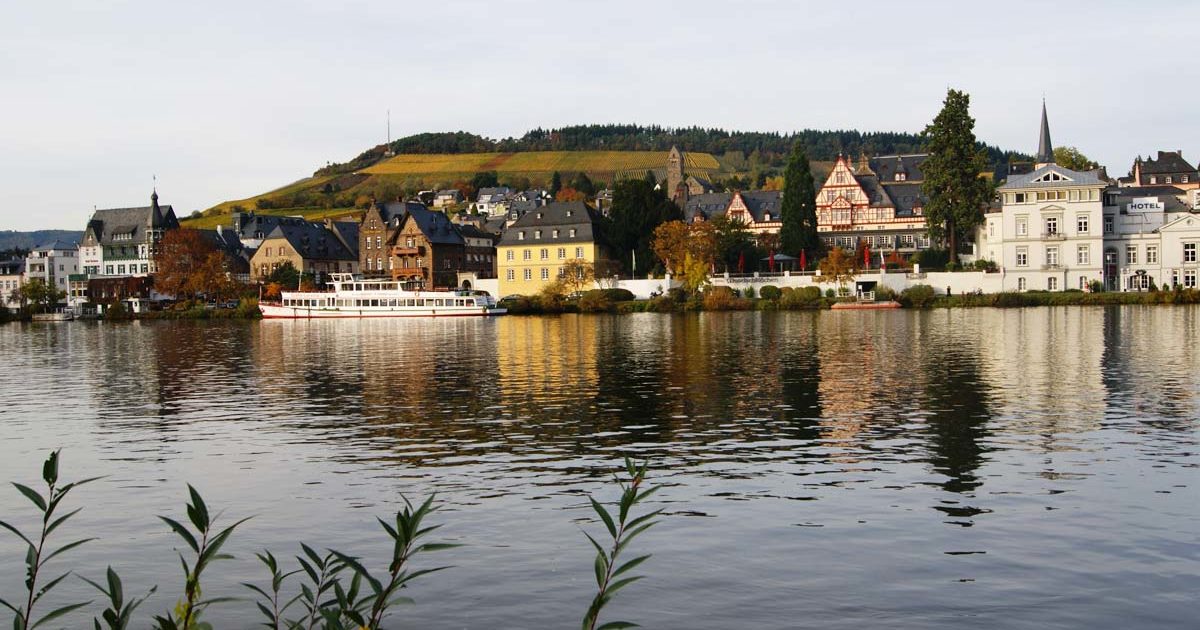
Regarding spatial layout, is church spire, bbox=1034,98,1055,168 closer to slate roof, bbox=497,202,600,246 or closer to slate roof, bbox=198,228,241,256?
slate roof, bbox=497,202,600,246

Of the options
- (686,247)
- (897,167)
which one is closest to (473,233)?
(686,247)

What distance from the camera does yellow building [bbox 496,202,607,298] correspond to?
11058 cm

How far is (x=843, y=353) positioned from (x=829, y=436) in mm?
21001

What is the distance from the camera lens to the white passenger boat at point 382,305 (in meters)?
99.8

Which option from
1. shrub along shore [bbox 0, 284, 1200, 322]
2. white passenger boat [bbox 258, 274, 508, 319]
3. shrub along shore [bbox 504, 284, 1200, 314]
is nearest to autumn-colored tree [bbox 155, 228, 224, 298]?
shrub along shore [bbox 0, 284, 1200, 322]

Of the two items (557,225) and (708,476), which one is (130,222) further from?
(708,476)

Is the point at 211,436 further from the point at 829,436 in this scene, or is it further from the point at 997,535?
the point at 997,535

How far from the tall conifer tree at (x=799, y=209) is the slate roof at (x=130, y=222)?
8982cm

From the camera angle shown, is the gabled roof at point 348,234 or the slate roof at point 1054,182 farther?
the gabled roof at point 348,234

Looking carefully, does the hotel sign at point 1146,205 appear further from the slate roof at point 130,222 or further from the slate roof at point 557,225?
the slate roof at point 130,222

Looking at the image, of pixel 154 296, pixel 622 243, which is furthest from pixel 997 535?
pixel 154 296

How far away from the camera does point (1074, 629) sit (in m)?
9.96

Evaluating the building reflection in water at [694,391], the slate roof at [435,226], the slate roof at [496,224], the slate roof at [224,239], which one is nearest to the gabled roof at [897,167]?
the slate roof at [496,224]

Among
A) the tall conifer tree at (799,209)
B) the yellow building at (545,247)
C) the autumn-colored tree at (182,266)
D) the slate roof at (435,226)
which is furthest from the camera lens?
the slate roof at (435,226)
